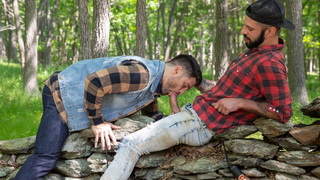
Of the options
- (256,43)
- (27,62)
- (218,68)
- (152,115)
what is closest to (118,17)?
(27,62)

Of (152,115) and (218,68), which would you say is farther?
(218,68)

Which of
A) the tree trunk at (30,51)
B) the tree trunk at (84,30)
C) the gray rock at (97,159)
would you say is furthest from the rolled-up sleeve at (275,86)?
the tree trunk at (30,51)

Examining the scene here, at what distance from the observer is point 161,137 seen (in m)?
3.52

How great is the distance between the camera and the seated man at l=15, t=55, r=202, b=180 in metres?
3.57

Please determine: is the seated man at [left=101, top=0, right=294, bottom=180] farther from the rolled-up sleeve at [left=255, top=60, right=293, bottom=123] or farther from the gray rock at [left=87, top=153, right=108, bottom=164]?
the gray rock at [left=87, top=153, right=108, bottom=164]

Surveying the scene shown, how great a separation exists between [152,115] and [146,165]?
33.8 inches

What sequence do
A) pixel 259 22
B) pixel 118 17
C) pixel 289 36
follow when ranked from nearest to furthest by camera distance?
pixel 259 22
pixel 289 36
pixel 118 17

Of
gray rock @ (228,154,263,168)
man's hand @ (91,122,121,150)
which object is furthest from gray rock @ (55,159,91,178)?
gray rock @ (228,154,263,168)

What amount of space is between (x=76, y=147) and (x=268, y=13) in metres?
2.46

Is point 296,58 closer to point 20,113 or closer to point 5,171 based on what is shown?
point 20,113

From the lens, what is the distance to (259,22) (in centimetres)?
330

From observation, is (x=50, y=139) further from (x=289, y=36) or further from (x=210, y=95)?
(x=289, y=36)

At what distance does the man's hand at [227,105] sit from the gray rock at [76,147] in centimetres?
151

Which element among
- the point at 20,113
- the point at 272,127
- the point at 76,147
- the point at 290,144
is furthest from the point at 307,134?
the point at 20,113
